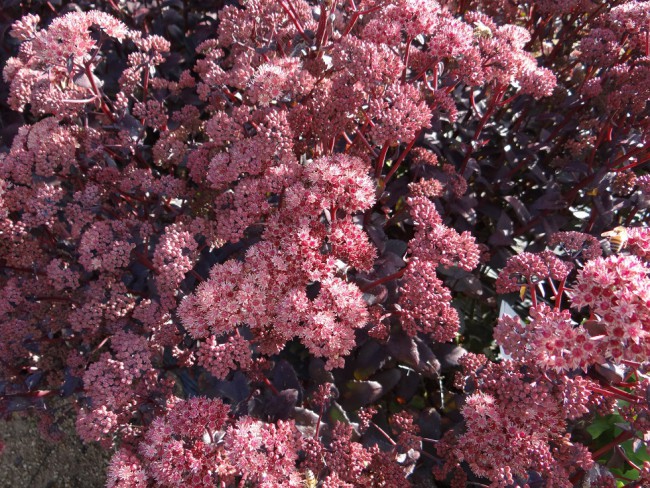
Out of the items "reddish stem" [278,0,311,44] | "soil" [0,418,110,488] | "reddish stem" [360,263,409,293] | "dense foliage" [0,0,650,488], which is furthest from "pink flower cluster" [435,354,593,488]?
"soil" [0,418,110,488]

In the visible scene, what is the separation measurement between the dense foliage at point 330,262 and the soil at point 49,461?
0.20 meters

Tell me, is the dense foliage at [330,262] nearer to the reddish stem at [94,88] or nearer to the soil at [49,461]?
the reddish stem at [94,88]

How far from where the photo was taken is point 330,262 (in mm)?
1551

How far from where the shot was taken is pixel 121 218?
212cm

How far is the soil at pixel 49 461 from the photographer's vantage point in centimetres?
260

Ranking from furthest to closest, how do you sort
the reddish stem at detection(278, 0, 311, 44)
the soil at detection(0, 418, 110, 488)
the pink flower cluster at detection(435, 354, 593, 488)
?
the soil at detection(0, 418, 110, 488), the reddish stem at detection(278, 0, 311, 44), the pink flower cluster at detection(435, 354, 593, 488)

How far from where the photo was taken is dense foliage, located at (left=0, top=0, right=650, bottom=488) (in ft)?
4.93

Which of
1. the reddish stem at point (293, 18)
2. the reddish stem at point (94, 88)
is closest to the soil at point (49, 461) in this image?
the reddish stem at point (94, 88)

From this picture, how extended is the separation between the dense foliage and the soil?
0.65 feet

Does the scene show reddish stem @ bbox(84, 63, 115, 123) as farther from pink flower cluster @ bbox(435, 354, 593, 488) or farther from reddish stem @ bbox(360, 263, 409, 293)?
pink flower cluster @ bbox(435, 354, 593, 488)

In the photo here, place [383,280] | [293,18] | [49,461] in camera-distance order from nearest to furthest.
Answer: [383,280], [293,18], [49,461]

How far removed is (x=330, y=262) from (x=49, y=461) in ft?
6.99

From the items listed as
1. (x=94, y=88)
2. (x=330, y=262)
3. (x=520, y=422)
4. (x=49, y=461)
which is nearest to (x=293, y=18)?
(x=94, y=88)

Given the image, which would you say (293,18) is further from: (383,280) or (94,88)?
(383,280)
